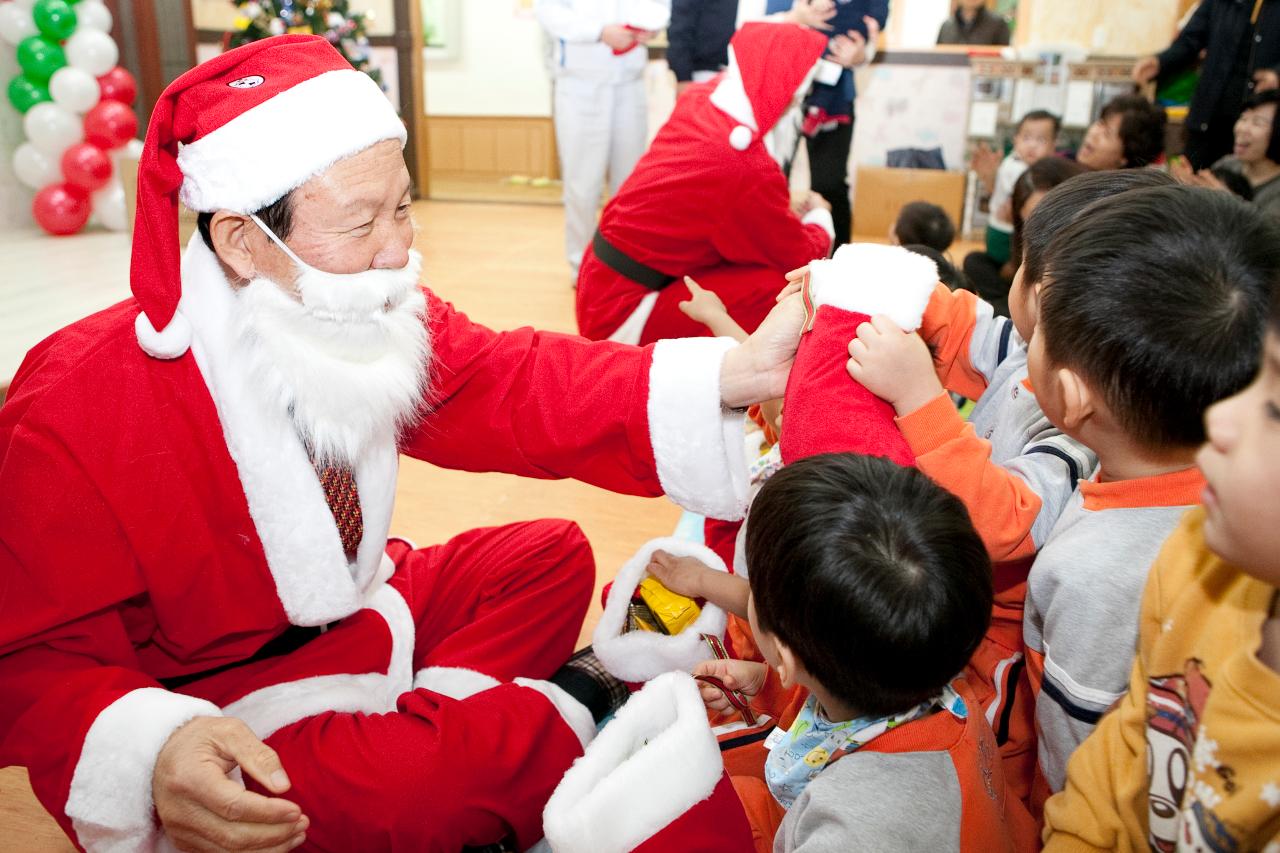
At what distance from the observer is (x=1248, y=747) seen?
2.28ft

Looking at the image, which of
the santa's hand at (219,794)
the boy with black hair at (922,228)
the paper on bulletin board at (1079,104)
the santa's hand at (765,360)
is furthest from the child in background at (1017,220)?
the paper on bulletin board at (1079,104)

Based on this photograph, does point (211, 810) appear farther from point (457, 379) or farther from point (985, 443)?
point (985, 443)

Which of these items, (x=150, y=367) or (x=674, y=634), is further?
(x=674, y=634)

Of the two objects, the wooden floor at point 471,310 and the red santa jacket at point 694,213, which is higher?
the red santa jacket at point 694,213

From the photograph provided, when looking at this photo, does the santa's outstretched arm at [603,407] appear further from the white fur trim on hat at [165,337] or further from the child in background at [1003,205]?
the child in background at [1003,205]

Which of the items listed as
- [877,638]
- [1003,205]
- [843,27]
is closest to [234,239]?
[877,638]

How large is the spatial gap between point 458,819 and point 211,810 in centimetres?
33

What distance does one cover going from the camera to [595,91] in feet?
14.8

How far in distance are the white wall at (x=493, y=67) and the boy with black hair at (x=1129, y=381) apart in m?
8.48

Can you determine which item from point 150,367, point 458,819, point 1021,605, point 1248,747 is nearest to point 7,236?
point 150,367

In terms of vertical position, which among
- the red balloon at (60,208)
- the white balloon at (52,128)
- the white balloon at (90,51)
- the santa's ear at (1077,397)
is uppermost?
the white balloon at (90,51)

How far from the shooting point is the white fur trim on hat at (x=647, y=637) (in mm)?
1444

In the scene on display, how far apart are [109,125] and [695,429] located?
4.43 m

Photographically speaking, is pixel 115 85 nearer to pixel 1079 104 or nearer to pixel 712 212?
pixel 712 212
